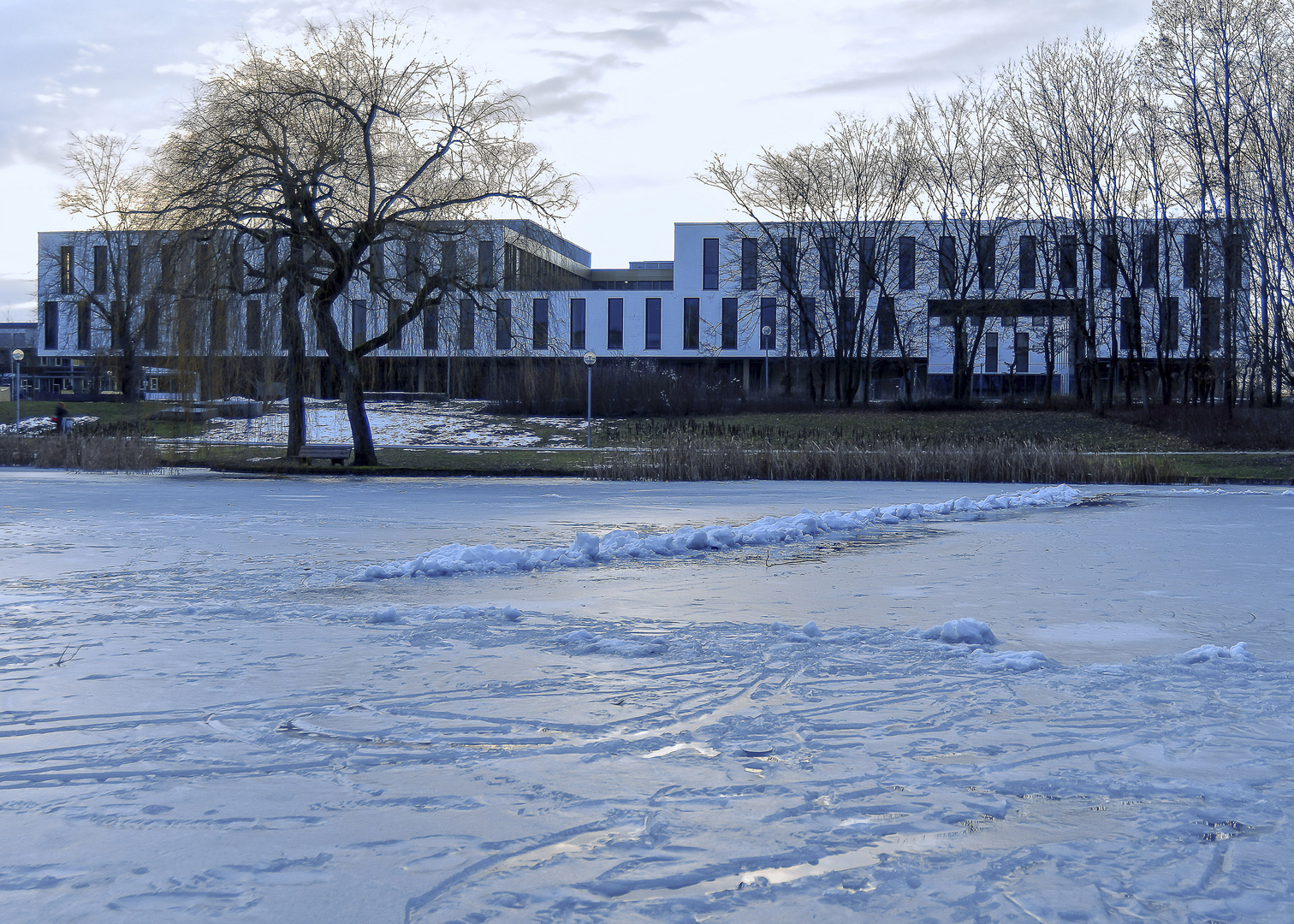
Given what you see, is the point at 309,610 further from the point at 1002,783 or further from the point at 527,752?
the point at 1002,783

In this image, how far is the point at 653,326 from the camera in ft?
200

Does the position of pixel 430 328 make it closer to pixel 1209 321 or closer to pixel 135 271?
pixel 135 271

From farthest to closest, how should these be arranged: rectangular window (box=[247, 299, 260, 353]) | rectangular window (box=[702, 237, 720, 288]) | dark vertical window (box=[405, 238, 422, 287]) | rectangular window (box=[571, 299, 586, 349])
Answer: rectangular window (box=[571, 299, 586, 349])
rectangular window (box=[702, 237, 720, 288])
dark vertical window (box=[405, 238, 422, 287])
rectangular window (box=[247, 299, 260, 353])

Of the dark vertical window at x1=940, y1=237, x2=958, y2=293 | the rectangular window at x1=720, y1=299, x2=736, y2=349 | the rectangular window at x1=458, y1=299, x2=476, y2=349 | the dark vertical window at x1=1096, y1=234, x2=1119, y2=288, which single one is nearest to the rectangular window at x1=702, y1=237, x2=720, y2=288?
the rectangular window at x1=720, y1=299, x2=736, y2=349

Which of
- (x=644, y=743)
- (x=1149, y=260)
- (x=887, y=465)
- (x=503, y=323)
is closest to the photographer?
(x=644, y=743)

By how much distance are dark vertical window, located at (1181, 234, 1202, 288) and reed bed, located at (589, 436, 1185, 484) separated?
716 inches

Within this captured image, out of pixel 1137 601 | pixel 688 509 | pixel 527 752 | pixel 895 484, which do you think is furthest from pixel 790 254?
pixel 527 752

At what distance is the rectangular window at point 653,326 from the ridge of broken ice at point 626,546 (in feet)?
156

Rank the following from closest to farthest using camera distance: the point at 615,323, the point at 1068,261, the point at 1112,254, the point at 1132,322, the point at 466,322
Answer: the point at 466,322 < the point at 1112,254 < the point at 1132,322 < the point at 1068,261 < the point at 615,323

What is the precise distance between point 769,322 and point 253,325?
3803 centimetres

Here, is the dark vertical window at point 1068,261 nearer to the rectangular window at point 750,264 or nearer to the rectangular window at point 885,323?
the rectangular window at point 885,323

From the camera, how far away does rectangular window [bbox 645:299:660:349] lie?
199ft

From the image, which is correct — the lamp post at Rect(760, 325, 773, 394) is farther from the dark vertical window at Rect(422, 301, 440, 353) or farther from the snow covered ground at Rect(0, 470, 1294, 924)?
the snow covered ground at Rect(0, 470, 1294, 924)

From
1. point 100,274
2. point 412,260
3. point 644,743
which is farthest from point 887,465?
point 100,274
